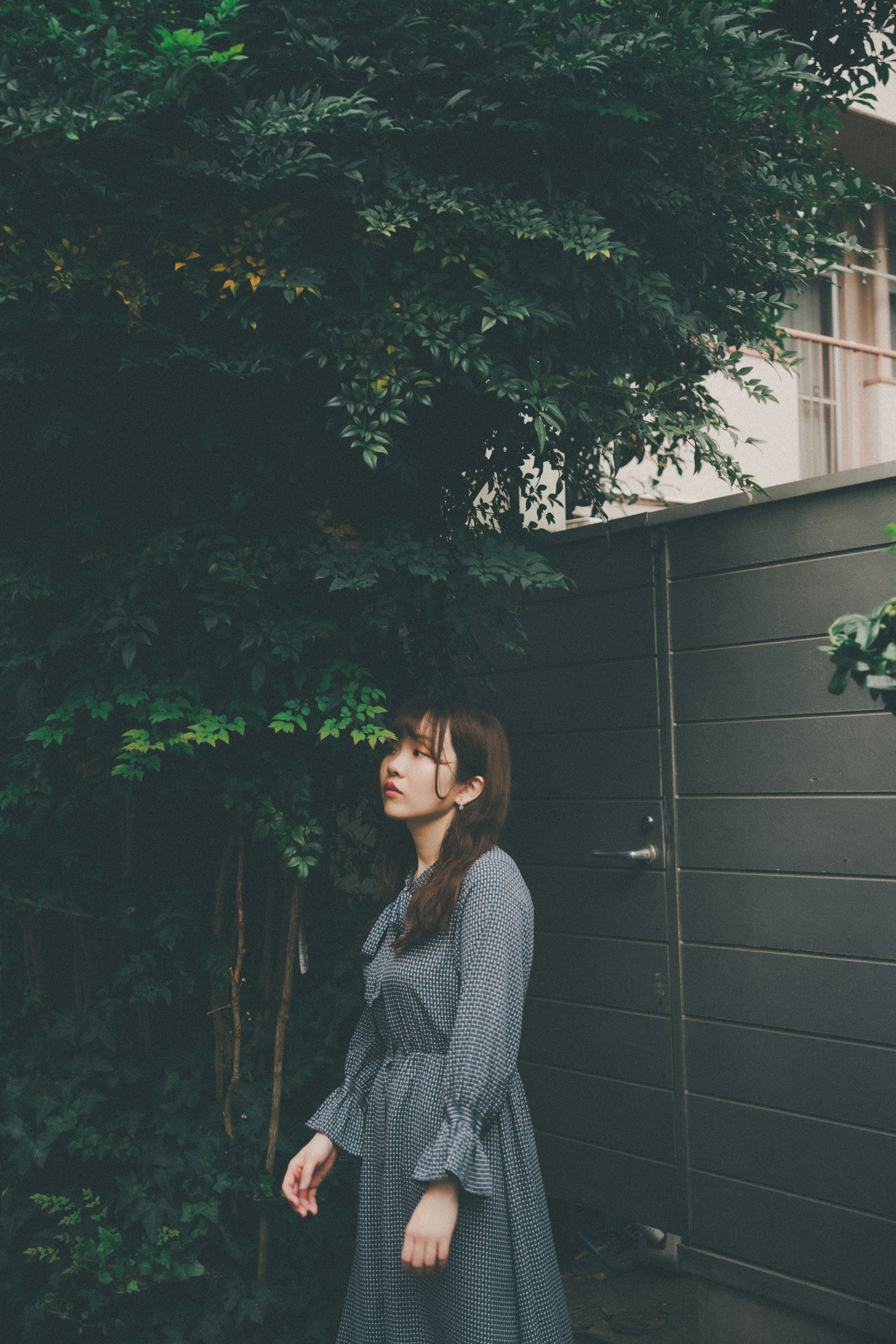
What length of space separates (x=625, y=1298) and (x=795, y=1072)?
4.35 ft

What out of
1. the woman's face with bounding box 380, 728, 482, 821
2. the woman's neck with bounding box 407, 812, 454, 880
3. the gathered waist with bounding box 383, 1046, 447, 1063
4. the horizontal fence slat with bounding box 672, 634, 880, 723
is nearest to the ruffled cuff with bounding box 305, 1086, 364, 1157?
the gathered waist with bounding box 383, 1046, 447, 1063

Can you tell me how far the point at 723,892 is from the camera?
3105 mm

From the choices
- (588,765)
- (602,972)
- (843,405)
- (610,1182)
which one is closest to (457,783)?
(588,765)

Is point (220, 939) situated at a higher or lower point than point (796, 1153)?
higher

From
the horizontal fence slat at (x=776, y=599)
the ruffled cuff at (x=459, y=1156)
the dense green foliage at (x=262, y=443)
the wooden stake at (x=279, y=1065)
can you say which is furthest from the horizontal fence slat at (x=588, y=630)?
the ruffled cuff at (x=459, y=1156)

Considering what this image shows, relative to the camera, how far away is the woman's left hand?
181 centimetres

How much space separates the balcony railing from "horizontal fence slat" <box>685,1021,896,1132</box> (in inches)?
166

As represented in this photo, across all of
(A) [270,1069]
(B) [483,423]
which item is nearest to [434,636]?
(B) [483,423]

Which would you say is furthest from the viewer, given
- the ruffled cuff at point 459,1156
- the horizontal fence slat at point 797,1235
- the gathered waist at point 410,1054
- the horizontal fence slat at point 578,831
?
the horizontal fence slat at point 578,831

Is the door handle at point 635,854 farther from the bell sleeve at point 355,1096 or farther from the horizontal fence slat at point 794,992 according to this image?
the bell sleeve at point 355,1096

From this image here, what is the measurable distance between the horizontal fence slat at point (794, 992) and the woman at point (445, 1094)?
1036 mm

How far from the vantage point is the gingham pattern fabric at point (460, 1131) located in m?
1.92

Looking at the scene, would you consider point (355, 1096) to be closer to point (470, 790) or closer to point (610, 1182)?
point (470, 790)

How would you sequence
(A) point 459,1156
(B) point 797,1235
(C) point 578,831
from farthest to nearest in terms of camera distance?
(C) point 578,831
(B) point 797,1235
(A) point 459,1156
